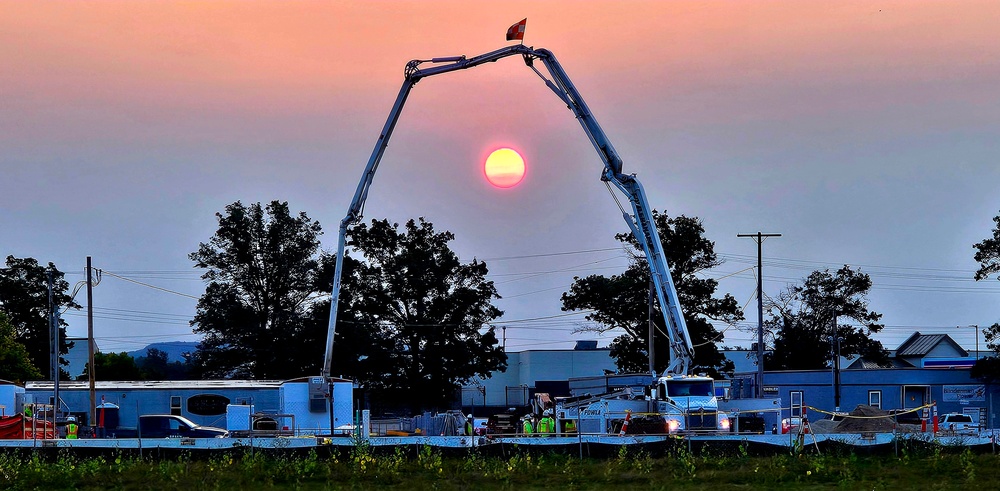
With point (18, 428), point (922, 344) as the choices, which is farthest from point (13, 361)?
point (922, 344)

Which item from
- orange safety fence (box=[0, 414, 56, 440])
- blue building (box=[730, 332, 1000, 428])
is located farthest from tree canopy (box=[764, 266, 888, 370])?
orange safety fence (box=[0, 414, 56, 440])

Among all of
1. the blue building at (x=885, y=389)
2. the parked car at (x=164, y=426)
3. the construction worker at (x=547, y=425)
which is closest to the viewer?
the construction worker at (x=547, y=425)

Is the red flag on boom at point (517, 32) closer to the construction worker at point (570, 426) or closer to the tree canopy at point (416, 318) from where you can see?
the construction worker at point (570, 426)

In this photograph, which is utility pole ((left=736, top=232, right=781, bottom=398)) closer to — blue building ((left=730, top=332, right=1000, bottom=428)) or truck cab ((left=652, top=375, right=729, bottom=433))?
blue building ((left=730, top=332, right=1000, bottom=428))

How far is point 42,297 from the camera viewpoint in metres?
Answer: 101

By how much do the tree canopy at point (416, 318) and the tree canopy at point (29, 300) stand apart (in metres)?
29.8

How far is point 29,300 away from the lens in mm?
99938

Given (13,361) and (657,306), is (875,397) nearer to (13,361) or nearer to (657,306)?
(657,306)

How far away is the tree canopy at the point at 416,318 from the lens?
83.1 metres

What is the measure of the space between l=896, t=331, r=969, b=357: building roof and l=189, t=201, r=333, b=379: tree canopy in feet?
210

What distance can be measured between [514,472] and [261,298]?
58032mm

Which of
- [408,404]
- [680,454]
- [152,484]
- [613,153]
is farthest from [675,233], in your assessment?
[152,484]

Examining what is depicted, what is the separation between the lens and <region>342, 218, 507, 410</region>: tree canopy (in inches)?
3270

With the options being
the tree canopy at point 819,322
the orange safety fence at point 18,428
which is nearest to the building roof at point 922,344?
the tree canopy at point 819,322
